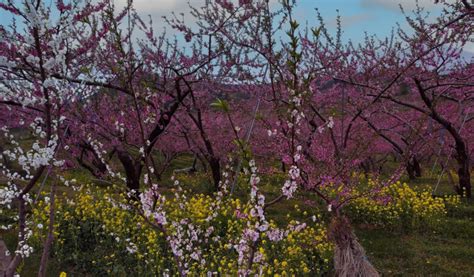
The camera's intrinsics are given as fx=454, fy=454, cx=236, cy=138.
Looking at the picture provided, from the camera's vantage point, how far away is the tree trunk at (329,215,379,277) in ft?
20.3

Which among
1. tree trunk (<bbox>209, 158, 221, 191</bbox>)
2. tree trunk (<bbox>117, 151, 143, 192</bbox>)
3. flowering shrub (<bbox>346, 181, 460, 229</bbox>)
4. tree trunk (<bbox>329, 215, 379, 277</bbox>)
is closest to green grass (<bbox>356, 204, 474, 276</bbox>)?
flowering shrub (<bbox>346, 181, 460, 229</bbox>)

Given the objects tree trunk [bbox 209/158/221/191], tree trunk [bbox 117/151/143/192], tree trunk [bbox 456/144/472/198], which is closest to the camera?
tree trunk [bbox 117/151/143/192]

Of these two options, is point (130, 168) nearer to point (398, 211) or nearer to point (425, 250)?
point (398, 211)

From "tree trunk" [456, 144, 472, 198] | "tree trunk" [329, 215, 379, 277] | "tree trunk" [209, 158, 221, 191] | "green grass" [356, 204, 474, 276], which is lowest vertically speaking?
"green grass" [356, 204, 474, 276]

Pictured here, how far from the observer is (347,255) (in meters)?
6.28

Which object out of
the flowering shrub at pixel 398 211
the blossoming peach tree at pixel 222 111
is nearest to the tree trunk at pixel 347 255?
the blossoming peach tree at pixel 222 111

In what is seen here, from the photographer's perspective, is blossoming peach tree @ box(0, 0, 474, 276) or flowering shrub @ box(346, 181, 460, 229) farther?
flowering shrub @ box(346, 181, 460, 229)

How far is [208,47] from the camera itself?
1112cm

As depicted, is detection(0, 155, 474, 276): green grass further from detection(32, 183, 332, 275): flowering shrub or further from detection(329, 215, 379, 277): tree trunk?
detection(329, 215, 379, 277): tree trunk

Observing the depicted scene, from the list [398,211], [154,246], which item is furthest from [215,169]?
[154,246]

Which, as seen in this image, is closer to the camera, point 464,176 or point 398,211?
point 398,211

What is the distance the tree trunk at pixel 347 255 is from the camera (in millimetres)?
6188

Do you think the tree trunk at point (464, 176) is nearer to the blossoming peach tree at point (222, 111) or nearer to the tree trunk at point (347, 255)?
the blossoming peach tree at point (222, 111)

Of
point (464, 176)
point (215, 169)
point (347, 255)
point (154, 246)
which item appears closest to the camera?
point (347, 255)
